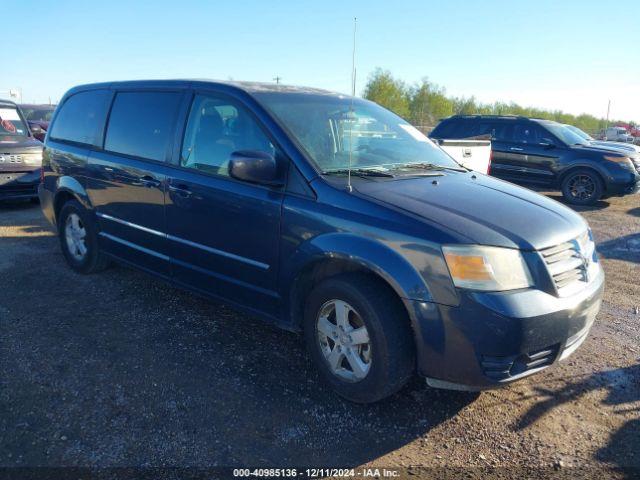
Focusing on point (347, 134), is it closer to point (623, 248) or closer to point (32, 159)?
point (623, 248)

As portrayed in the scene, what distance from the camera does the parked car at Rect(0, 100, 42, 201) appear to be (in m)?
8.54

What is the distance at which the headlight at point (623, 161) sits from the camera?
10.2 meters

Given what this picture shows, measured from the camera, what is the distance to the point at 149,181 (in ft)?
13.3

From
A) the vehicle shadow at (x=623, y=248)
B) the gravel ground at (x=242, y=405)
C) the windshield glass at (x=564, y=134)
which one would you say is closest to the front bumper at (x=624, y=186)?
the windshield glass at (x=564, y=134)

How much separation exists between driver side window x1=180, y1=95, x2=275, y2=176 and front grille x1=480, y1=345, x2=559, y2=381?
1861 millimetres

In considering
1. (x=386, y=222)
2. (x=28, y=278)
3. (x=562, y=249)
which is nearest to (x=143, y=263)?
(x=28, y=278)

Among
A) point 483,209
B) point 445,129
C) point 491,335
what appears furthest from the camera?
point 445,129

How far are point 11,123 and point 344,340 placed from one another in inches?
366

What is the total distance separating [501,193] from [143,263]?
2.95 m

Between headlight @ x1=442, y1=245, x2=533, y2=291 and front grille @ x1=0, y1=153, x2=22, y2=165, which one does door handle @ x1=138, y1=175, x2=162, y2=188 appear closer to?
headlight @ x1=442, y1=245, x2=533, y2=291

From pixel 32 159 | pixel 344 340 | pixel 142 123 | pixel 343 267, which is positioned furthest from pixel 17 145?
pixel 344 340

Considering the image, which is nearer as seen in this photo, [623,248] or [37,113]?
[623,248]

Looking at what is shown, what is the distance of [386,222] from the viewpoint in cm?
277

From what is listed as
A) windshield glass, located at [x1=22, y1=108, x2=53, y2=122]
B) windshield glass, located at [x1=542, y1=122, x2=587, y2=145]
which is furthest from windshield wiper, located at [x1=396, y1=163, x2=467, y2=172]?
windshield glass, located at [x1=22, y1=108, x2=53, y2=122]
